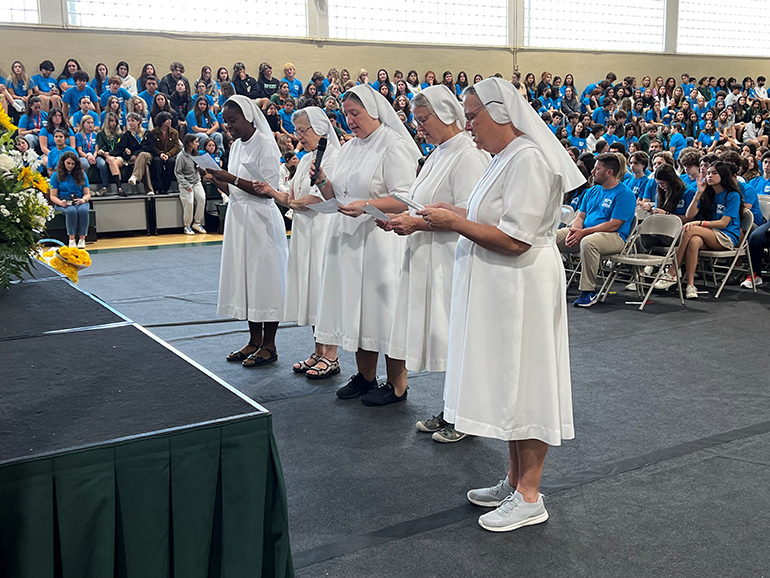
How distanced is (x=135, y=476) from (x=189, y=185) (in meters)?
11.9

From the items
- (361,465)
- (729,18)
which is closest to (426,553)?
(361,465)

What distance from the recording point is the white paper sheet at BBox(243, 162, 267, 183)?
15.7ft

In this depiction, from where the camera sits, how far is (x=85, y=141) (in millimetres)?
13273

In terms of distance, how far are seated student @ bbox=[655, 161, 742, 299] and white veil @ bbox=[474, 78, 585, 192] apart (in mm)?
5137

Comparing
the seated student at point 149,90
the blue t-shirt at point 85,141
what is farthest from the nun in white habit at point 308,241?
the seated student at point 149,90

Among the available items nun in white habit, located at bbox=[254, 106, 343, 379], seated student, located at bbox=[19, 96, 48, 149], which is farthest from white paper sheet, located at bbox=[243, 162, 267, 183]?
seated student, located at bbox=[19, 96, 48, 149]

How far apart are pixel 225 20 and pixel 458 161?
54.5 feet

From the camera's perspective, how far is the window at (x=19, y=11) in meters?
15.9

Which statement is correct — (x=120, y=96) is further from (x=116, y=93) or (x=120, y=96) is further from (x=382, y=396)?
(x=382, y=396)

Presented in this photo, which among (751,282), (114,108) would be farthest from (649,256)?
(114,108)

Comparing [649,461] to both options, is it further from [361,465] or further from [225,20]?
[225,20]

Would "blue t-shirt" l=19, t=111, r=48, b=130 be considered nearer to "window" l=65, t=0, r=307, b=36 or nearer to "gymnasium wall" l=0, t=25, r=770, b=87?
"gymnasium wall" l=0, t=25, r=770, b=87

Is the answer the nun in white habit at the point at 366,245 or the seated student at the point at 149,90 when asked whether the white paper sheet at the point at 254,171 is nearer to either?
the nun in white habit at the point at 366,245

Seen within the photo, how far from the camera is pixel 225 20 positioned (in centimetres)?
1858
